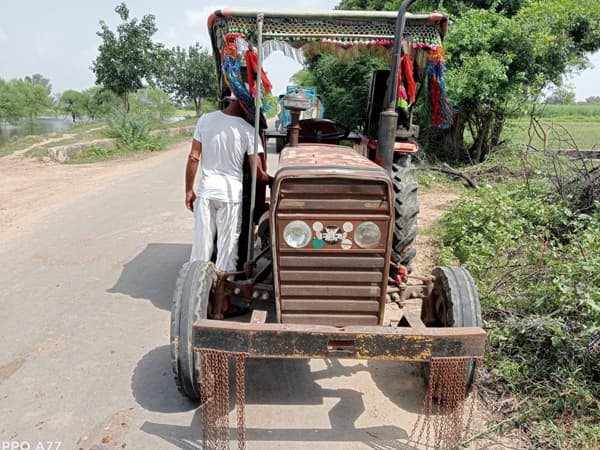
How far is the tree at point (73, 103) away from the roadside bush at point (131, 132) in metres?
60.3

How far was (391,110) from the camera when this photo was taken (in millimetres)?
3695

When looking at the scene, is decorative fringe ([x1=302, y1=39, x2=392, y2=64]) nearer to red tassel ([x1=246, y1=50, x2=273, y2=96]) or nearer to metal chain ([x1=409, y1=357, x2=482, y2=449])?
red tassel ([x1=246, y1=50, x2=273, y2=96])

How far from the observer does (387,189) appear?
116 inches

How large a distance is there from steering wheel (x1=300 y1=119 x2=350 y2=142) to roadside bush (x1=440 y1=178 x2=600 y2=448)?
6.28 ft

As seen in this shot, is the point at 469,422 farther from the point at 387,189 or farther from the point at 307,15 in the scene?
the point at 307,15

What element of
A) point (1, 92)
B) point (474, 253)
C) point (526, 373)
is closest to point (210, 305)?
point (526, 373)

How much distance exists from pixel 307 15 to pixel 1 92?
55896mm

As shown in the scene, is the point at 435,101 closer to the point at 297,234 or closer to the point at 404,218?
the point at 404,218

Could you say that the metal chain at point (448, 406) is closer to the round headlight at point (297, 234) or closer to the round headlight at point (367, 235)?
the round headlight at point (367, 235)

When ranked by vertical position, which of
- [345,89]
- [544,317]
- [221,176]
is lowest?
[544,317]

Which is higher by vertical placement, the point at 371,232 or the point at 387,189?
the point at 387,189

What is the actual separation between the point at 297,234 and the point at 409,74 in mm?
2196

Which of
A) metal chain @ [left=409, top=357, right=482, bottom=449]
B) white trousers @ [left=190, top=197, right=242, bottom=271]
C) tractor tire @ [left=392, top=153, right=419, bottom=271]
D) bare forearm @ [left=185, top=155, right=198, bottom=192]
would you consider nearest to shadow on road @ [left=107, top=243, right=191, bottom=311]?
white trousers @ [left=190, top=197, right=242, bottom=271]

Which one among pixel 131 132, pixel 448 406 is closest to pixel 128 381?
pixel 448 406
